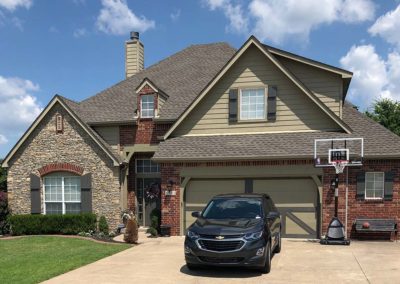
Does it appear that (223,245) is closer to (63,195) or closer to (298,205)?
(298,205)

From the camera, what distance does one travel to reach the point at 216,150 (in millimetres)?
14445

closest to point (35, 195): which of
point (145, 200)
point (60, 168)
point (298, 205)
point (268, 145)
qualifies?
point (60, 168)

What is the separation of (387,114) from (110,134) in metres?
31.6

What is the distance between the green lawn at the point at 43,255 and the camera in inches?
350

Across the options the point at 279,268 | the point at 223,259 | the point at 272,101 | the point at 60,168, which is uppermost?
the point at 272,101

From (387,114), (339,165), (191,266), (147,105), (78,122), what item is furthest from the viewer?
(387,114)

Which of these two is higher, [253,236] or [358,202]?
[253,236]

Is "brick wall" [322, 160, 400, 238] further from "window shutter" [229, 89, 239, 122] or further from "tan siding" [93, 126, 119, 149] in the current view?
"tan siding" [93, 126, 119, 149]

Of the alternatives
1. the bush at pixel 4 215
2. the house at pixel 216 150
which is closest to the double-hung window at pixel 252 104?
the house at pixel 216 150

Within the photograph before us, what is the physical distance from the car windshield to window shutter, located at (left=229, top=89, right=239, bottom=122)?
19.5 feet

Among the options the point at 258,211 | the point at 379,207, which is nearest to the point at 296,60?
the point at 379,207

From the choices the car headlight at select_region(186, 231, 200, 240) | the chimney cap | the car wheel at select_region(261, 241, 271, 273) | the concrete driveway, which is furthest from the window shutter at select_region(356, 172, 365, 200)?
the chimney cap

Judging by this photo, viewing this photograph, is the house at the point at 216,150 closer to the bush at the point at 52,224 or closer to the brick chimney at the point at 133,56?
the bush at the point at 52,224

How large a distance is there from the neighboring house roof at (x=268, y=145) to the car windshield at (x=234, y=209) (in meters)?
4.27
